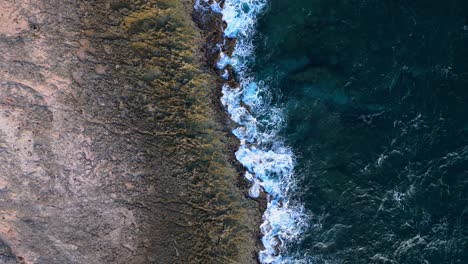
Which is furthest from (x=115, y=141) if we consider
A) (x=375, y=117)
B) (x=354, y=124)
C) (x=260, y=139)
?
(x=375, y=117)

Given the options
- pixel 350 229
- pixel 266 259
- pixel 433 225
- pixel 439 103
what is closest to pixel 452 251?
pixel 433 225

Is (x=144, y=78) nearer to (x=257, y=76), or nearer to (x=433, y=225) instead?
(x=257, y=76)

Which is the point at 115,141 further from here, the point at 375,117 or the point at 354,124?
the point at 375,117

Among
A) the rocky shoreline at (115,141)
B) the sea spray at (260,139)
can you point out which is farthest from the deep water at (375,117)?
the rocky shoreline at (115,141)

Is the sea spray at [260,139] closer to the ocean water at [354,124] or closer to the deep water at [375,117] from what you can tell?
the ocean water at [354,124]

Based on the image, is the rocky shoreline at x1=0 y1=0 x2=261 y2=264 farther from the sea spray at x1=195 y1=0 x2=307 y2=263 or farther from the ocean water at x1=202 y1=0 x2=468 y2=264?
the ocean water at x1=202 y1=0 x2=468 y2=264

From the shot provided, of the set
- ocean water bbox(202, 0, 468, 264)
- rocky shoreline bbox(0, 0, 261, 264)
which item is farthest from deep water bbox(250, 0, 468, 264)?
rocky shoreline bbox(0, 0, 261, 264)
